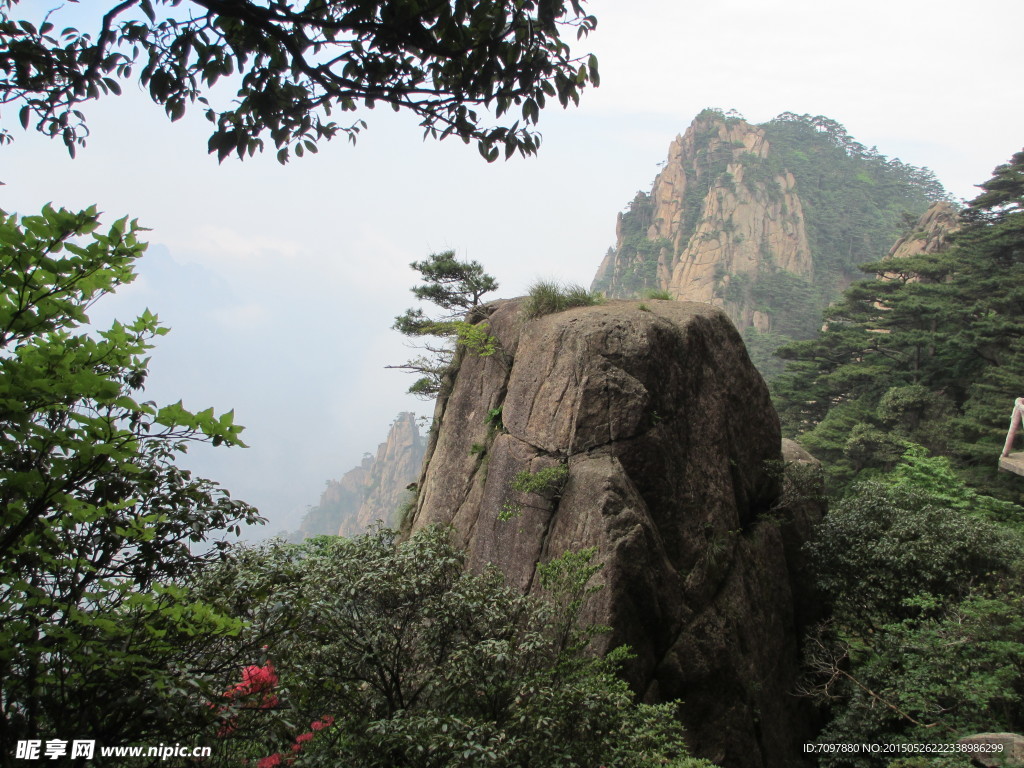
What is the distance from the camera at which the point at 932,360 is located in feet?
72.3


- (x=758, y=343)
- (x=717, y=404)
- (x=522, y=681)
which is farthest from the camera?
(x=758, y=343)

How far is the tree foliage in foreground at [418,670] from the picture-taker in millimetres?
3732

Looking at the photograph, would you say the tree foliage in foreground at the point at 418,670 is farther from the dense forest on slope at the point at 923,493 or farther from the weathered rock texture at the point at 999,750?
the dense forest on slope at the point at 923,493

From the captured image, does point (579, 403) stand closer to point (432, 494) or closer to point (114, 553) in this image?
point (432, 494)

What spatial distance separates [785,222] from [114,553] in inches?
2461

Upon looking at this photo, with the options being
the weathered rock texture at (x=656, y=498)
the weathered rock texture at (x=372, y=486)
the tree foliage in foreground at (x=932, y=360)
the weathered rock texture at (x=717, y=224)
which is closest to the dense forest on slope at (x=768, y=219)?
the weathered rock texture at (x=717, y=224)

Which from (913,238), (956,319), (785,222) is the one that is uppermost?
(785,222)

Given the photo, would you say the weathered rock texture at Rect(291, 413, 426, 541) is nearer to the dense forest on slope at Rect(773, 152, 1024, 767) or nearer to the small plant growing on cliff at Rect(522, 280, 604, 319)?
the dense forest on slope at Rect(773, 152, 1024, 767)

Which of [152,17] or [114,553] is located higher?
[152,17]

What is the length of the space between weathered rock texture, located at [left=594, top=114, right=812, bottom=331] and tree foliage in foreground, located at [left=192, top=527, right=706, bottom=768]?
48.7 meters

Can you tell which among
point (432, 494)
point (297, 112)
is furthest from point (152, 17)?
point (432, 494)

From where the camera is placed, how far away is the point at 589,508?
291 inches

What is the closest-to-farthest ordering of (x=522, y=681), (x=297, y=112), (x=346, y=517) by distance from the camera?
(x=297, y=112), (x=522, y=681), (x=346, y=517)

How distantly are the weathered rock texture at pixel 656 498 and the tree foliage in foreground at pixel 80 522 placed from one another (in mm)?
5167
